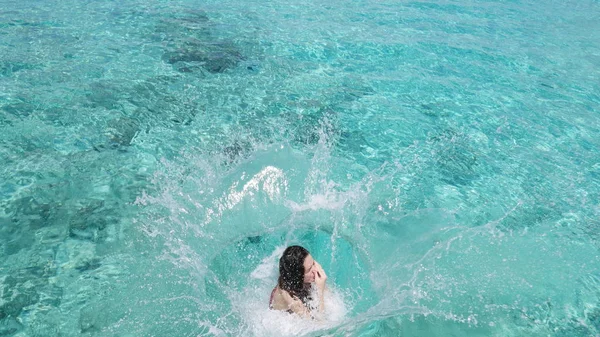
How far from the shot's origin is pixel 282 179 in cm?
572

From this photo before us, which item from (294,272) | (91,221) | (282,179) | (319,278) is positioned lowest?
(91,221)

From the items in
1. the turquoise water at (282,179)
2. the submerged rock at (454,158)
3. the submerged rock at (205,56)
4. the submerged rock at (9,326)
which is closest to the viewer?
the submerged rock at (9,326)

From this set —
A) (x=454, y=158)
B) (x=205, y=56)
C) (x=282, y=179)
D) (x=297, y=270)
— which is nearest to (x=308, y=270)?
(x=297, y=270)

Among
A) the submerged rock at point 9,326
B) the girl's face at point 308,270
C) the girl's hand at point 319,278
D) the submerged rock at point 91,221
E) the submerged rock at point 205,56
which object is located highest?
the girl's face at point 308,270

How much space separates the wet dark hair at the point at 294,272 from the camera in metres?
3.76

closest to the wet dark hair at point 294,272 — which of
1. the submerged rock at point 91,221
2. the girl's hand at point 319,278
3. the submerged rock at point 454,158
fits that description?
the girl's hand at point 319,278

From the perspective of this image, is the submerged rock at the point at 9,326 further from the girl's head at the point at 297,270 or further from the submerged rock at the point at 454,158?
the submerged rock at the point at 454,158

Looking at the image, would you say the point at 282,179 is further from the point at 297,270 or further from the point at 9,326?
the point at 9,326

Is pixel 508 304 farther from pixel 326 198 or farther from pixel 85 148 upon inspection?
pixel 85 148

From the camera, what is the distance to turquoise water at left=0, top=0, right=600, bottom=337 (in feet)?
13.7

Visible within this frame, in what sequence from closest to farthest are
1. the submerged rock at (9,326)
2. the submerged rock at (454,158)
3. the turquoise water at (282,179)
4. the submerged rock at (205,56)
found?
the submerged rock at (9,326) → the turquoise water at (282,179) → the submerged rock at (454,158) → the submerged rock at (205,56)

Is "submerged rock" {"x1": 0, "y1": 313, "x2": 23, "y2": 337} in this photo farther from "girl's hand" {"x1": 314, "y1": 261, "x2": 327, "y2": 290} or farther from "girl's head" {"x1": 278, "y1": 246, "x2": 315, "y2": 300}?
"girl's hand" {"x1": 314, "y1": 261, "x2": 327, "y2": 290}

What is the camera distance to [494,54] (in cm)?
1072

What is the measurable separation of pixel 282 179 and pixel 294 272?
6.89 feet
